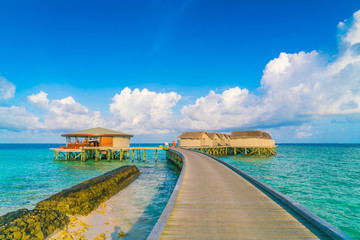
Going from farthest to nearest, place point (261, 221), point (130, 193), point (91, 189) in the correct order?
point (130, 193), point (91, 189), point (261, 221)

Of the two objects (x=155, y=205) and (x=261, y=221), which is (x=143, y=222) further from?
(x=261, y=221)

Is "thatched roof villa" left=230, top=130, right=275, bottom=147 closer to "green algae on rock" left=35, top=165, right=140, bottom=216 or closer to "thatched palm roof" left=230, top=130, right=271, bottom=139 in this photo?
"thatched palm roof" left=230, top=130, right=271, bottom=139

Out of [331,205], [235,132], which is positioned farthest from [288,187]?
[235,132]

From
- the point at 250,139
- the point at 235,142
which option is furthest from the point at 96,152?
the point at 250,139

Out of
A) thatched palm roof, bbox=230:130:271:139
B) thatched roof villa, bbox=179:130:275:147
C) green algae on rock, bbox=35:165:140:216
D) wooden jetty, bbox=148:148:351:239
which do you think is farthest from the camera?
thatched palm roof, bbox=230:130:271:139

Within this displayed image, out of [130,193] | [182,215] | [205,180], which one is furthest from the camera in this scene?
[130,193]

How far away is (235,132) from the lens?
55312 millimetres

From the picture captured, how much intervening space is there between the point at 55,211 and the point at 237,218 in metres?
7.62

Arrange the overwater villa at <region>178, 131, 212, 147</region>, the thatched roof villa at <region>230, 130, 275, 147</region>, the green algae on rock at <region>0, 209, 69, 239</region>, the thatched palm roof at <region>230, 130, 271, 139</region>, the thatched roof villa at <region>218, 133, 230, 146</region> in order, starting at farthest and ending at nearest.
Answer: the thatched roof villa at <region>218, 133, 230, 146</region>
the thatched palm roof at <region>230, 130, 271, 139</region>
the thatched roof villa at <region>230, 130, 275, 147</region>
the overwater villa at <region>178, 131, 212, 147</region>
the green algae on rock at <region>0, 209, 69, 239</region>

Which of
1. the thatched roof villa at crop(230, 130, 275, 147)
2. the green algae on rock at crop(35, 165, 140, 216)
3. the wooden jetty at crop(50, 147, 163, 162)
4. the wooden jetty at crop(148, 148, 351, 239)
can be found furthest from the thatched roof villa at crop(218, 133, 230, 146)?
the wooden jetty at crop(148, 148, 351, 239)

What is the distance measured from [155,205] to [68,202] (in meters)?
4.55

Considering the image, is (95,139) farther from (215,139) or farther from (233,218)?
(233,218)

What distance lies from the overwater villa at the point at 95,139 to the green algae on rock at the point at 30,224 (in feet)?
98.6

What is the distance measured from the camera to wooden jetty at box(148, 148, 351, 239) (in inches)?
172
